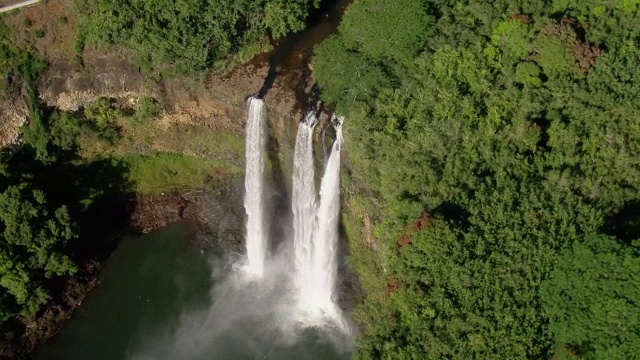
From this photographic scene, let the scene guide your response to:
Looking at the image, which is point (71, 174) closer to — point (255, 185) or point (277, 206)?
point (255, 185)

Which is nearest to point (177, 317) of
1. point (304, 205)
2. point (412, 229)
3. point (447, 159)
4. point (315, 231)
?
point (315, 231)

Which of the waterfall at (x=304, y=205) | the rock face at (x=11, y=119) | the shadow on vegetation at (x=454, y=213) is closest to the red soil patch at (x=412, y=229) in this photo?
the shadow on vegetation at (x=454, y=213)

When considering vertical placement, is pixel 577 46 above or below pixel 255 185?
above

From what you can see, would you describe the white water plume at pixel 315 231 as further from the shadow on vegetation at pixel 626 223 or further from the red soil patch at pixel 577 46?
the shadow on vegetation at pixel 626 223

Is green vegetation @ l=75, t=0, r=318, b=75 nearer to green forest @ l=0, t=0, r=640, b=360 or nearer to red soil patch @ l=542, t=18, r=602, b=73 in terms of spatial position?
green forest @ l=0, t=0, r=640, b=360

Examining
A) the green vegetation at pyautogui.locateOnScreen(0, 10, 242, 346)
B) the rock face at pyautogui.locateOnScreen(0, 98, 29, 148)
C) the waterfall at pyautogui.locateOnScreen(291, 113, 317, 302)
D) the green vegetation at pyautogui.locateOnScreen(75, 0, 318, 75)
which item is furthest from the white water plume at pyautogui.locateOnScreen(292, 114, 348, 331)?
the rock face at pyautogui.locateOnScreen(0, 98, 29, 148)

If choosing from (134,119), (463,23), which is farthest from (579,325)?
(134,119)
